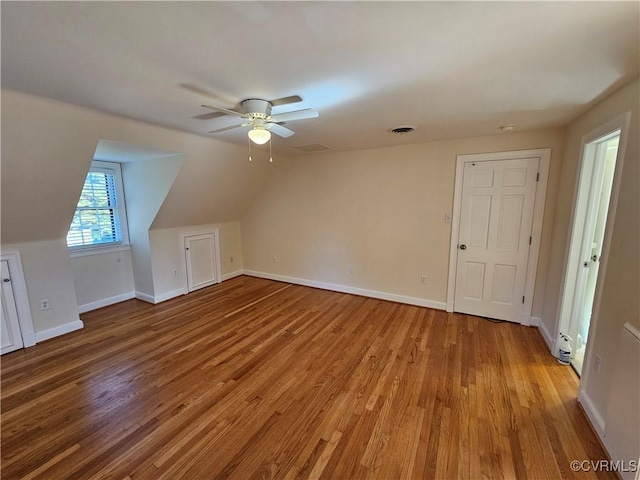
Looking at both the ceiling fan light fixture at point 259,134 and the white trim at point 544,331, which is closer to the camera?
the ceiling fan light fixture at point 259,134

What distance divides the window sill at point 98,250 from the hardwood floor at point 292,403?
1.03 metres

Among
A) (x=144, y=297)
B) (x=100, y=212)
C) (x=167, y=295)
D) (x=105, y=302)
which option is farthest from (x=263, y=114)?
(x=105, y=302)

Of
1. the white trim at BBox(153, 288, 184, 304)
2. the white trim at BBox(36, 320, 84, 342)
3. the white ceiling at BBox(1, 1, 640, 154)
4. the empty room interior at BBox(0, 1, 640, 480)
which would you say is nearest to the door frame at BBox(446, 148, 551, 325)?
the empty room interior at BBox(0, 1, 640, 480)

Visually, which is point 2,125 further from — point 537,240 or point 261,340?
point 537,240

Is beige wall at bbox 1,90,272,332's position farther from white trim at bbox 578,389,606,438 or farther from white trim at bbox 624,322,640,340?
white trim at bbox 578,389,606,438

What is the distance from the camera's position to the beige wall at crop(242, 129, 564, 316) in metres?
3.39

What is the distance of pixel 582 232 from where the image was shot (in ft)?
7.95

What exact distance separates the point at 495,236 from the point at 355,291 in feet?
6.87

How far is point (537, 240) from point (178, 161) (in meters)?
4.39

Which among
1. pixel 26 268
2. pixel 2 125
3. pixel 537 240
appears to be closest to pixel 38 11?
pixel 2 125

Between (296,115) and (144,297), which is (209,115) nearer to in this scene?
(296,115)

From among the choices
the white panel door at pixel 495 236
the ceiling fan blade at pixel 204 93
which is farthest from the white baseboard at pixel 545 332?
the ceiling fan blade at pixel 204 93

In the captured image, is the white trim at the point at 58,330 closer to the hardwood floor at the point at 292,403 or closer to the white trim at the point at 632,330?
the hardwood floor at the point at 292,403

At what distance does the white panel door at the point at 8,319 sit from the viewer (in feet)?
8.75
